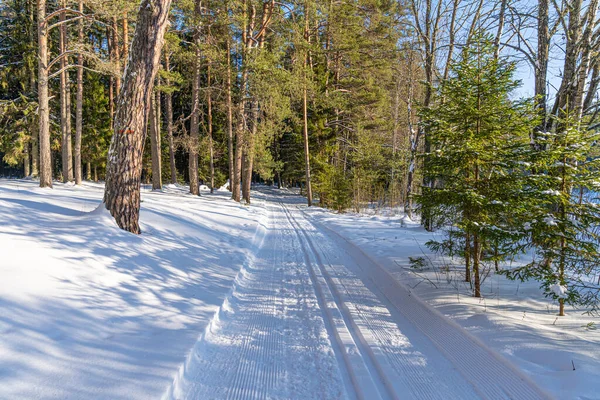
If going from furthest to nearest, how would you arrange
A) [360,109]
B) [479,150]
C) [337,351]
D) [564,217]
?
[360,109]
[479,150]
[564,217]
[337,351]

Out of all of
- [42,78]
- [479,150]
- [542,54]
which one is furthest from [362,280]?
[42,78]

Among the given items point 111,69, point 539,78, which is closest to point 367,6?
point 111,69

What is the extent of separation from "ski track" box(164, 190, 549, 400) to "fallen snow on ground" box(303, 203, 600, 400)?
0.17 metres

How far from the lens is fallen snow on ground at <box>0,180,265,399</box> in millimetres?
2322

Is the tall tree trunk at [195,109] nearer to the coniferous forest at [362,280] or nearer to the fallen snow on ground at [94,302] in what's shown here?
the coniferous forest at [362,280]

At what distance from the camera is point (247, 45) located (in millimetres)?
15867

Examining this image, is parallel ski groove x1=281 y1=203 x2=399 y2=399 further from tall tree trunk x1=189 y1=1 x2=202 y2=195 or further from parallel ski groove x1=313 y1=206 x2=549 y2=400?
tall tree trunk x1=189 y1=1 x2=202 y2=195

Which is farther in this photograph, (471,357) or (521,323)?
(521,323)

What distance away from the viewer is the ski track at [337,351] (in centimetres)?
256

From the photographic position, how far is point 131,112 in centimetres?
574

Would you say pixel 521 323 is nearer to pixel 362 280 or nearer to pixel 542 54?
pixel 362 280

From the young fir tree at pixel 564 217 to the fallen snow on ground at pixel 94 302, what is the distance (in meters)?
4.00

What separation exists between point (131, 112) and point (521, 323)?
22.0 feet

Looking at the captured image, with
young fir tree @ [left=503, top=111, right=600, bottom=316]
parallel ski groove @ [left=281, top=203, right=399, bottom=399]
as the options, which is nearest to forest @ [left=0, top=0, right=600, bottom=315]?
young fir tree @ [left=503, top=111, right=600, bottom=316]
